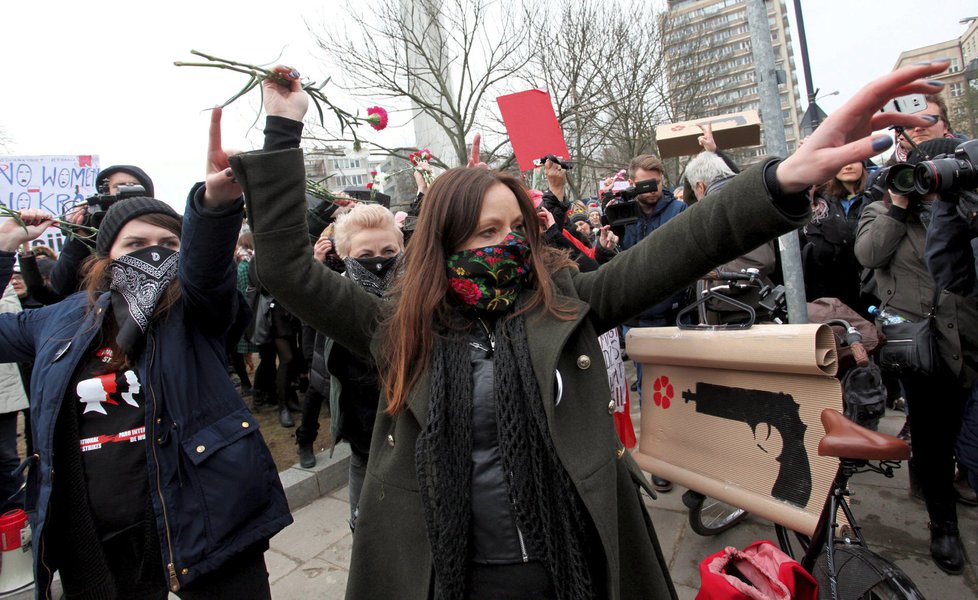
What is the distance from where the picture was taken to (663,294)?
140cm

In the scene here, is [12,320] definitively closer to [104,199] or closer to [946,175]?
[104,199]

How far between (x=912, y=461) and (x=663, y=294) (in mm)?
2723

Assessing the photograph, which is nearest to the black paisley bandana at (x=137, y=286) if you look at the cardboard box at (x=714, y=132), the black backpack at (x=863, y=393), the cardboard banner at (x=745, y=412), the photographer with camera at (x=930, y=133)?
the cardboard banner at (x=745, y=412)

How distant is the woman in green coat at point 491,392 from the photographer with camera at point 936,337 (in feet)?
6.26

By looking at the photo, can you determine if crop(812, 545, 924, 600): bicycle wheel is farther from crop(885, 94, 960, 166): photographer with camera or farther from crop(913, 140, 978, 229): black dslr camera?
crop(885, 94, 960, 166): photographer with camera

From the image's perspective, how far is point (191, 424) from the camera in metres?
1.84

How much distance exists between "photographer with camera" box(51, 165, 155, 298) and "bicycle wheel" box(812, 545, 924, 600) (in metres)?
3.31

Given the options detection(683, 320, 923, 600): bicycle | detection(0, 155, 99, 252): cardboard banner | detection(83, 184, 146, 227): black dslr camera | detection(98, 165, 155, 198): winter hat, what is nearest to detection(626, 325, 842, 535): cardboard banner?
detection(683, 320, 923, 600): bicycle

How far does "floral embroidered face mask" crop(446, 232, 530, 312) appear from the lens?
59.4 inches

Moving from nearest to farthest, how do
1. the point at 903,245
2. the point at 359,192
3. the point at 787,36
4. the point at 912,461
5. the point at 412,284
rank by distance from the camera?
the point at 412,284, the point at 903,245, the point at 912,461, the point at 359,192, the point at 787,36

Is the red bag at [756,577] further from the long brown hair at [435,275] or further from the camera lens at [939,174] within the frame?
the camera lens at [939,174]

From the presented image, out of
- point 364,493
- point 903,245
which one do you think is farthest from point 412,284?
point 903,245

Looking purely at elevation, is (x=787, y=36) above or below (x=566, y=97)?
above

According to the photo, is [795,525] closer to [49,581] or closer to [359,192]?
[49,581]
